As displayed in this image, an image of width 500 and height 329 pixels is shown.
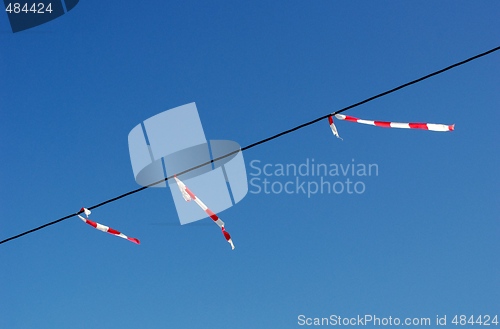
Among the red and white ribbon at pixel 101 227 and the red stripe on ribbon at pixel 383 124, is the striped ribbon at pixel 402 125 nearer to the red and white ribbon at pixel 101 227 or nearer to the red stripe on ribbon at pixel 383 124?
the red stripe on ribbon at pixel 383 124

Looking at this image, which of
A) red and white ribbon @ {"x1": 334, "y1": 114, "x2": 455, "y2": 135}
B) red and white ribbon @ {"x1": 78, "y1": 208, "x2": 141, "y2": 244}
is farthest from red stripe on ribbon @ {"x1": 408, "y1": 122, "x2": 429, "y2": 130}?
red and white ribbon @ {"x1": 78, "y1": 208, "x2": 141, "y2": 244}

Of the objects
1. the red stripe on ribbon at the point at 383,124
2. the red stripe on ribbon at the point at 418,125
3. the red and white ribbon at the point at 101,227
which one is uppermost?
the red stripe on ribbon at the point at 383,124

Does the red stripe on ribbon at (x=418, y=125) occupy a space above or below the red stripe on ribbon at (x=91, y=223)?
above

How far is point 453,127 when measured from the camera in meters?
4.65

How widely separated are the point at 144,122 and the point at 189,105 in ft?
1.60

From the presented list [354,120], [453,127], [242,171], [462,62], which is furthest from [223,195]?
[462,62]

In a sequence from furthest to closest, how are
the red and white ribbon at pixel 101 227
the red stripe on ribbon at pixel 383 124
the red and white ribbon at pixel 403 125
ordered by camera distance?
1. the red and white ribbon at pixel 101 227
2. the red stripe on ribbon at pixel 383 124
3. the red and white ribbon at pixel 403 125

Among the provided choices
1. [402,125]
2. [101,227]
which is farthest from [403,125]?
[101,227]

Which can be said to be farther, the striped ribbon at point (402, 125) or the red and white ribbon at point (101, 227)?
the red and white ribbon at point (101, 227)

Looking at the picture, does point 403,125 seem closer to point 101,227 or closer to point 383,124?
point 383,124

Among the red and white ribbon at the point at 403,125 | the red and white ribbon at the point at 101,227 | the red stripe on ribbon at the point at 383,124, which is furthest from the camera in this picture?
the red and white ribbon at the point at 101,227

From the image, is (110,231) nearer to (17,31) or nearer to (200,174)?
(200,174)

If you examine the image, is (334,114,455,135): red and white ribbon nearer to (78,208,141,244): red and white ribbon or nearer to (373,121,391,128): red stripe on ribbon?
(373,121,391,128): red stripe on ribbon

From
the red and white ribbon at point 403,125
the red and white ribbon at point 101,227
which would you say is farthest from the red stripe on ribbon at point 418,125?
the red and white ribbon at point 101,227
